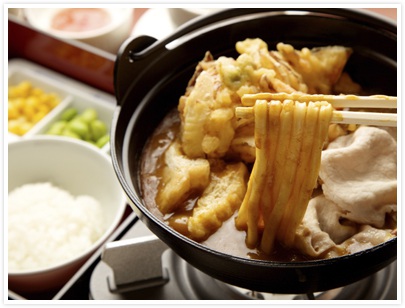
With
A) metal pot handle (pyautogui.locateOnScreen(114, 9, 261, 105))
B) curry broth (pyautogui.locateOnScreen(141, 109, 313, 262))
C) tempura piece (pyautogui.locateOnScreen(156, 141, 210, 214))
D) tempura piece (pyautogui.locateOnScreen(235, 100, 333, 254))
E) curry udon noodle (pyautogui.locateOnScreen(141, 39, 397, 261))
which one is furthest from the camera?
metal pot handle (pyautogui.locateOnScreen(114, 9, 261, 105))

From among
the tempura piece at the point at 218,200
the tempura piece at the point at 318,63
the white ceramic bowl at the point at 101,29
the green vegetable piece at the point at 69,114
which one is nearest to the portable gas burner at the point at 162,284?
the tempura piece at the point at 218,200

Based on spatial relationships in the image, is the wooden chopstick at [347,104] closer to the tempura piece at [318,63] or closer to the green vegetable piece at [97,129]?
the tempura piece at [318,63]

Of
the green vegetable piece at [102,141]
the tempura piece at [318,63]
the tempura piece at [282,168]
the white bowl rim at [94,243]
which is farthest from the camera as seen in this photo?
the green vegetable piece at [102,141]

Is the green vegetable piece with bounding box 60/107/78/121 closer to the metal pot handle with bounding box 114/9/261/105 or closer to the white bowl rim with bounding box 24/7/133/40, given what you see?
the white bowl rim with bounding box 24/7/133/40

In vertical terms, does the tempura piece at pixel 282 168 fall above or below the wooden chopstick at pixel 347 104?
below

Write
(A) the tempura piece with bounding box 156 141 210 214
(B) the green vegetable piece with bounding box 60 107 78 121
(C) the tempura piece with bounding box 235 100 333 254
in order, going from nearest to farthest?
1. (C) the tempura piece with bounding box 235 100 333 254
2. (A) the tempura piece with bounding box 156 141 210 214
3. (B) the green vegetable piece with bounding box 60 107 78 121

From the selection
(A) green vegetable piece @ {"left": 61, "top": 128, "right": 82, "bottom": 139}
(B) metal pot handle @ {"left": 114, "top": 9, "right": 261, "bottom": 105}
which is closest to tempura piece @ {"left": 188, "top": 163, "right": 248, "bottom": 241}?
(B) metal pot handle @ {"left": 114, "top": 9, "right": 261, "bottom": 105}
